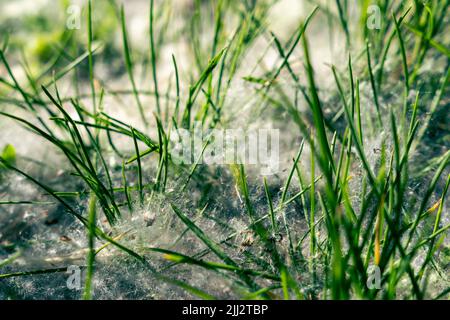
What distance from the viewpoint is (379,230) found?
0.99 meters

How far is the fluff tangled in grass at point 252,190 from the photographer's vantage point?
3.37 ft

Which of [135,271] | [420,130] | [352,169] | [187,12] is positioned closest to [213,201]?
[135,271]

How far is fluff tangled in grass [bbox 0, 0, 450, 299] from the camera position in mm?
1028

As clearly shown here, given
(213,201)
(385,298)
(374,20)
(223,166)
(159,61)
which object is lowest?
(385,298)

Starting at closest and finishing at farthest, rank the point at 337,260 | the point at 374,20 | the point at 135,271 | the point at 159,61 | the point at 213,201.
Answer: the point at 337,260 < the point at 135,271 < the point at 213,201 < the point at 374,20 < the point at 159,61

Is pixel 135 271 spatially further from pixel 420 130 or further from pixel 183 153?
pixel 420 130

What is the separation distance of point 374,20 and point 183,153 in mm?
776

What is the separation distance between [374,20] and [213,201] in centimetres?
81

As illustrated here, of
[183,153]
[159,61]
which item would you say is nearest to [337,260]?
[183,153]

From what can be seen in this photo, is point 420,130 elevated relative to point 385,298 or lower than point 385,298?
elevated

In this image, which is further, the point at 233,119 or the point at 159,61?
the point at 159,61

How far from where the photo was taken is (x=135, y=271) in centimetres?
121

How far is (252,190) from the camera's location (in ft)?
4.46
